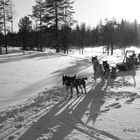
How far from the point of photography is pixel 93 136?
22.1 feet

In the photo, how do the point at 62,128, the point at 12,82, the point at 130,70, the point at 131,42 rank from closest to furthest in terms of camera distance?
the point at 62,128
the point at 12,82
the point at 130,70
the point at 131,42

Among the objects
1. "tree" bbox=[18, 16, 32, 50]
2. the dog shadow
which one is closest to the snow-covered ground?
the dog shadow

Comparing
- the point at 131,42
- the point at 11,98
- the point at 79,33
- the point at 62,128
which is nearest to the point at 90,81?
the point at 11,98

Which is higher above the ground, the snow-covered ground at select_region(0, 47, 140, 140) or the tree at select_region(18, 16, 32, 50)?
the tree at select_region(18, 16, 32, 50)

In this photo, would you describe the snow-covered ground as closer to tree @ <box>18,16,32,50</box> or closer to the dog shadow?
the dog shadow

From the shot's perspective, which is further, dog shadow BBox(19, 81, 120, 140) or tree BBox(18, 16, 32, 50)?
tree BBox(18, 16, 32, 50)

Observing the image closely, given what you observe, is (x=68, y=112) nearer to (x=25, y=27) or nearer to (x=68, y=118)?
(x=68, y=118)

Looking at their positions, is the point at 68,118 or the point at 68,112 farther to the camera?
the point at 68,112

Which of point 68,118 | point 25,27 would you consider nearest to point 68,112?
point 68,118

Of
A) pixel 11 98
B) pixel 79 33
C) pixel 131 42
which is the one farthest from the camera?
pixel 131 42

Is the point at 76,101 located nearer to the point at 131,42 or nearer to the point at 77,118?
the point at 77,118

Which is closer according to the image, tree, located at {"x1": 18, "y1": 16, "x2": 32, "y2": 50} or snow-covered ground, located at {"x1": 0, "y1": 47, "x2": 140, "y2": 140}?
snow-covered ground, located at {"x1": 0, "y1": 47, "x2": 140, "y2": 140}

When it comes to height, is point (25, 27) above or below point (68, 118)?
above

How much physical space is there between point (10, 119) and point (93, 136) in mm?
3103
